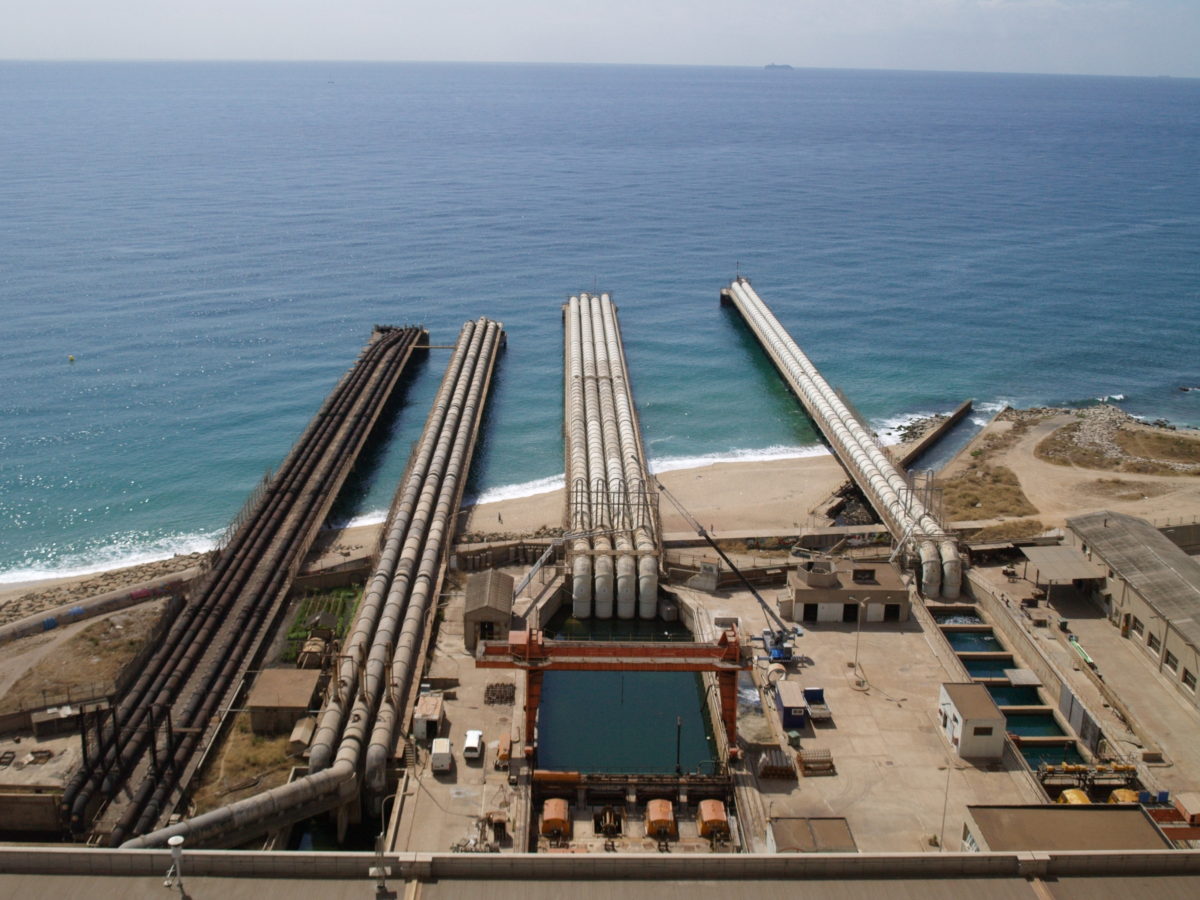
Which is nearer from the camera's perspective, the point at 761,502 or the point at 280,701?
the point at 280,701

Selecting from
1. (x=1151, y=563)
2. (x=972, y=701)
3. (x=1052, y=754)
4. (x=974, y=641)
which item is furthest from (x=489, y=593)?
(x=1151, y=563)

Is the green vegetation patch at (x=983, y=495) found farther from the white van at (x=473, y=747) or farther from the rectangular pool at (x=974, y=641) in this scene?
the white van at (x=473, y=747)

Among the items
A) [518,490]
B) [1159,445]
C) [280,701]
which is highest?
[1159,445]

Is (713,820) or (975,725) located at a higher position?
(975,725)

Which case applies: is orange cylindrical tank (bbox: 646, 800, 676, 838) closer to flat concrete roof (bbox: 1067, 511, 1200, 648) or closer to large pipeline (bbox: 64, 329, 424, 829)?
large pipeline (bbox: 64, 329, 424, 829)

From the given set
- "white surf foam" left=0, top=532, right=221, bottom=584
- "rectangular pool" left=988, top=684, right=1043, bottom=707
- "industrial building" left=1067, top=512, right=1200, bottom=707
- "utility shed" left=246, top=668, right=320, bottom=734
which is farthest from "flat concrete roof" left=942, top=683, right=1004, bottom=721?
"white surf foam" left=0, top=532, right=221, bottom=584

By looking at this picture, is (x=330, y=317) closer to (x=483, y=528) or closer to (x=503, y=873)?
(x=483, y=528)

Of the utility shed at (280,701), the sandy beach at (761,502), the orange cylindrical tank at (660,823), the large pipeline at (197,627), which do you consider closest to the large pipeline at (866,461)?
the sandy beach at (761,502)

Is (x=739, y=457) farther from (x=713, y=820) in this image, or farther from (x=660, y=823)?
(x=660, y=823)
